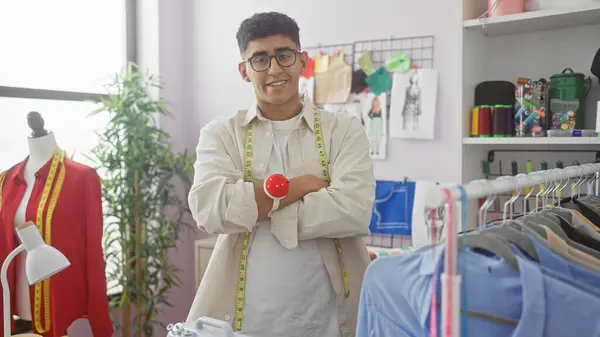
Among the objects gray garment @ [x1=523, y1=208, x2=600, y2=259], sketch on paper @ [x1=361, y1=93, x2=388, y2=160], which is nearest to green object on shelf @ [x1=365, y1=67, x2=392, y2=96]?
sketch on paper @ [x1=361, y1=93, x2=388, y2=160]

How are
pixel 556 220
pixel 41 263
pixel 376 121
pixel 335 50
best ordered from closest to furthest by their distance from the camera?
pixel 556 220, pixel 41 263, pixel 376 121, pixel 335 50

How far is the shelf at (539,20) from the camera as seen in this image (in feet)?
6.78

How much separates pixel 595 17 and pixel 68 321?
239 cm

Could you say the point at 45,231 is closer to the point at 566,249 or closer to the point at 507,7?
the point at 566,249

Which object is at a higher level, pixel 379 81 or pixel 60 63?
pixel 60 63

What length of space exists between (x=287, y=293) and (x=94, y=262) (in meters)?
1.10

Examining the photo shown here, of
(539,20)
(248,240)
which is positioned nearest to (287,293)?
(248,240)

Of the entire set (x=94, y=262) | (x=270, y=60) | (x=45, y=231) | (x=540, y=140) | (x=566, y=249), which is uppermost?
(x=270, y=60)

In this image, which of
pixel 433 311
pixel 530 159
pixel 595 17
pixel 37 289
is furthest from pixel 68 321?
pixel 595 17

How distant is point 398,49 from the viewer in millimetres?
2850

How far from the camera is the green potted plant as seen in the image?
9.73 ft

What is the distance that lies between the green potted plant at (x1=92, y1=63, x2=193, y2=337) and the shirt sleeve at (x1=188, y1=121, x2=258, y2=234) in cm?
136

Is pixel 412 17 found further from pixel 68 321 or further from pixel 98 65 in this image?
pixel 68 321

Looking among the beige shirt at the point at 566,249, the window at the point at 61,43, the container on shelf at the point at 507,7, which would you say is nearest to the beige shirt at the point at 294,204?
the beige shirt at the point at 566,249
